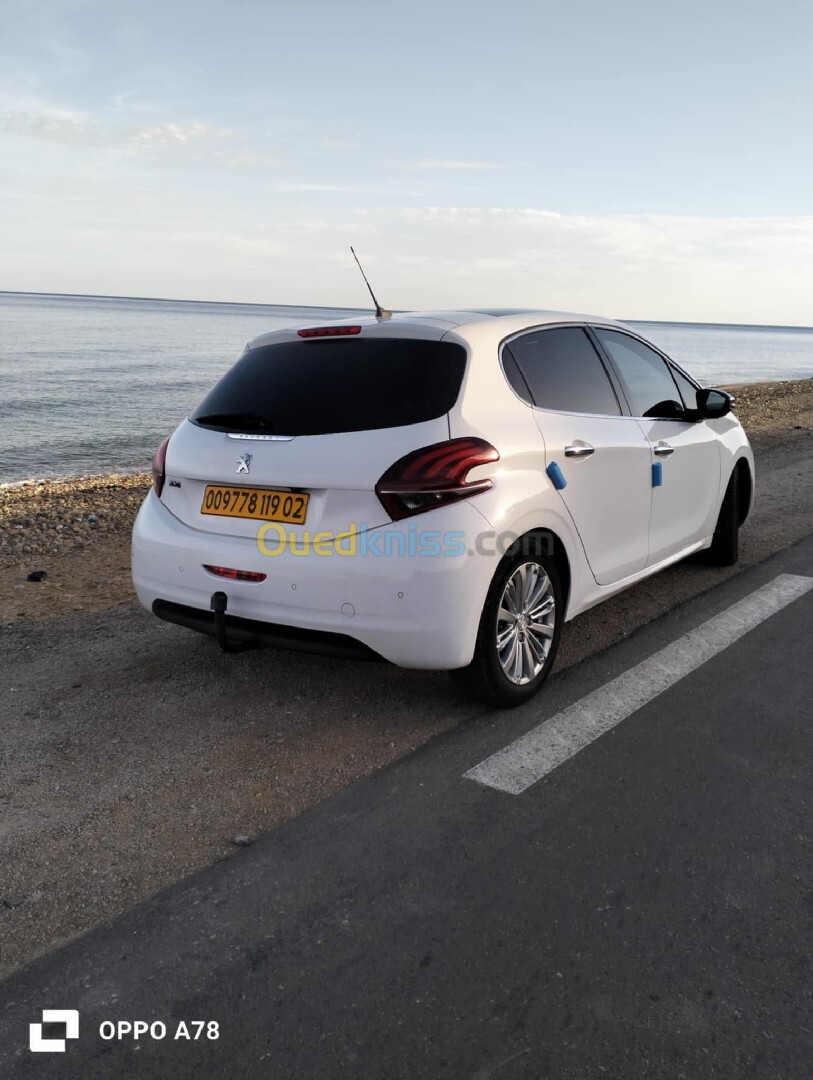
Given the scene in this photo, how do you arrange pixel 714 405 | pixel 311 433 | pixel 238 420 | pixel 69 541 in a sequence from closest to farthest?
pixel 311 433 → pixel 238 420 → pixel 714 405 → pixel 69 541

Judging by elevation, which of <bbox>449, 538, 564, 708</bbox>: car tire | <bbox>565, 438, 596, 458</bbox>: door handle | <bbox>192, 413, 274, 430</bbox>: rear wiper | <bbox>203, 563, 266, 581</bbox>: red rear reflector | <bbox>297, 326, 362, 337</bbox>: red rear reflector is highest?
<bbox>297, 326, 362, 337</bbox>: red rear reflector

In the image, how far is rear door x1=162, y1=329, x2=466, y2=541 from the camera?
134 inches

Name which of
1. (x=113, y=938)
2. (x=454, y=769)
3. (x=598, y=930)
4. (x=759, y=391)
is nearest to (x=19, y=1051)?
(x=113, y=938)

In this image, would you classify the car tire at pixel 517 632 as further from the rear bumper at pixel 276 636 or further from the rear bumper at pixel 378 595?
the rear bumper at pixel 276 636

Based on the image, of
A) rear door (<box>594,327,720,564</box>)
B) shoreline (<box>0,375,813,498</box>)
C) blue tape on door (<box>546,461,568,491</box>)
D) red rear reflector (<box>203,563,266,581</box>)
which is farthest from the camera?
shoreline (<box>0,375,813,498</box>)

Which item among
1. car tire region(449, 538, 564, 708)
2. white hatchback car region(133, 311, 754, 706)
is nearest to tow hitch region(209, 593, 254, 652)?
white hatchback car region(133, 311, 754, 706)

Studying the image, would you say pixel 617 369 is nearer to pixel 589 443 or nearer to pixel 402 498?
pixel 589 443

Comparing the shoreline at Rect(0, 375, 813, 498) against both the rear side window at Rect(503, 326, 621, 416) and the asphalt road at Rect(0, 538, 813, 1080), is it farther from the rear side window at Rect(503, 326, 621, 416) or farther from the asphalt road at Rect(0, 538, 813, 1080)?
the asphalt road at Rect(0, 538, 813, 1080)

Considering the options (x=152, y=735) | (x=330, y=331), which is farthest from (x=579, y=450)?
(x=152, y=735)

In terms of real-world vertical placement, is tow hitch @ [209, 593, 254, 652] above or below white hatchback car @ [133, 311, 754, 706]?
below

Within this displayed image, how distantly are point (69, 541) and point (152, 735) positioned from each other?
453 cm

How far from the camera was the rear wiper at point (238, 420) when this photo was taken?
3.71m

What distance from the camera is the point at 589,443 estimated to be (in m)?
4.15

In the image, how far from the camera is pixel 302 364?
150 inches
